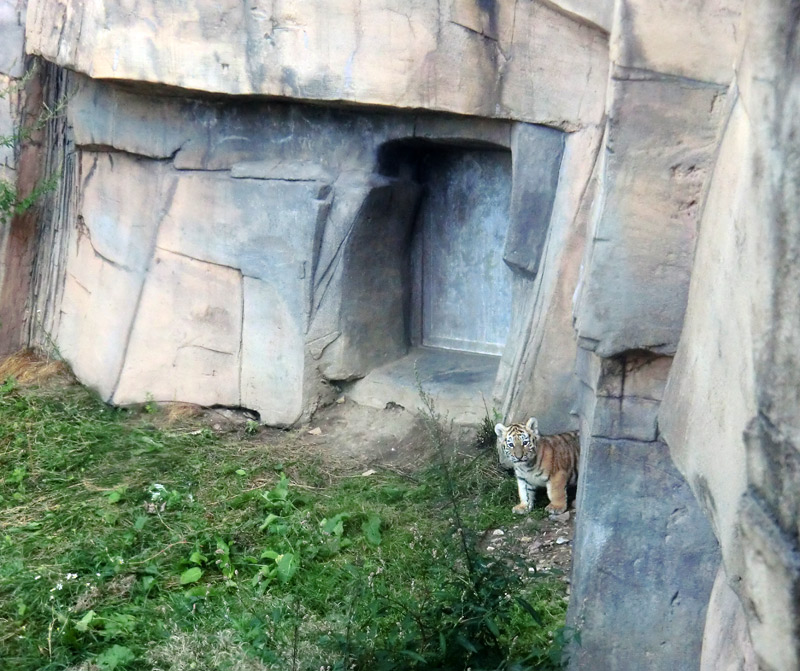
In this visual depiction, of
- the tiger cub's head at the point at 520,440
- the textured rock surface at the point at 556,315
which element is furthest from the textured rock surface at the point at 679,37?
the tiger cub's head at the point at 520,440

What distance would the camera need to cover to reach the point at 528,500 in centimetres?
524

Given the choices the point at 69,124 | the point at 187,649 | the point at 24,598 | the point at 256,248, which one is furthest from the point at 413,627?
the point at 69,124

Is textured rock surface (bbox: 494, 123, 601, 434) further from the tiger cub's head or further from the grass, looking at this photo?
the grass

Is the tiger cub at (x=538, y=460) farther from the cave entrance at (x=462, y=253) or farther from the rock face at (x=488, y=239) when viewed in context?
the cave entrance at (x=462, y=253)

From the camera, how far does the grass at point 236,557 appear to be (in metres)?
3.14

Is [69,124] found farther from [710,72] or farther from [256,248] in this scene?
[710,72]

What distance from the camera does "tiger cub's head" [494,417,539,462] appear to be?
198 inches

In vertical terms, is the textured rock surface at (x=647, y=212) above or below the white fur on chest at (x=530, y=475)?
above

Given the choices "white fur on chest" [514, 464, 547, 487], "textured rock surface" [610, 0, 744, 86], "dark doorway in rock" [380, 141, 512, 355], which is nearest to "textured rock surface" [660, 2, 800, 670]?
"textured rock surface" [610, 0, 744, 86]

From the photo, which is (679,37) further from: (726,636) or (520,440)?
(520,440)

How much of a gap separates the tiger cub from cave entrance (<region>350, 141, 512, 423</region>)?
3.20 feet

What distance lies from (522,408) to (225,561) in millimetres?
1817

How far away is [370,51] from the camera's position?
5.37 metres

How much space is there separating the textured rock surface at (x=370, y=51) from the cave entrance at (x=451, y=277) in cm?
83
